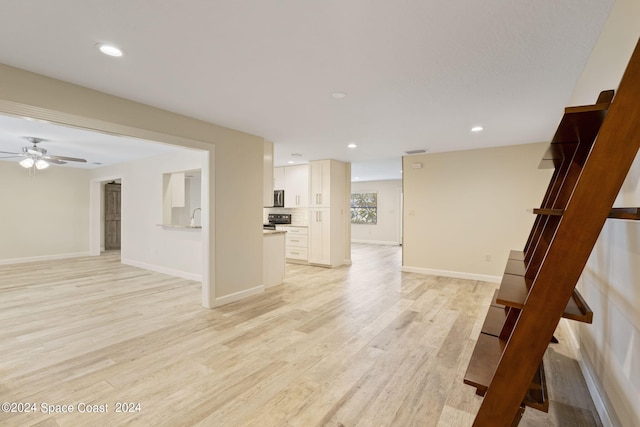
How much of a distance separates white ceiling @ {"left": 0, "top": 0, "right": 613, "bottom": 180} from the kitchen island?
2054 mm

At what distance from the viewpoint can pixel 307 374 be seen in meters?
2.22

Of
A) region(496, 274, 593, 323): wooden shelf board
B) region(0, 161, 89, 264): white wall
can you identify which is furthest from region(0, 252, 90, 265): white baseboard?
region(496, 274, 593, 323): wooden shelf board

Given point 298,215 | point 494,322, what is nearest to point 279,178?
point 298,215

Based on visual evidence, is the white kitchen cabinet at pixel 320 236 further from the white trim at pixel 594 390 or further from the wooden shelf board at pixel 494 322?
the wooden shelf board at pixel 494 322

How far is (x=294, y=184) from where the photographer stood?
6969 millimetres

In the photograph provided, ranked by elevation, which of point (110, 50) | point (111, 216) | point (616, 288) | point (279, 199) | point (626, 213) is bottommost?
point (616, 288)

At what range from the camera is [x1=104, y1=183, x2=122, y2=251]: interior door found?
28.3 ft

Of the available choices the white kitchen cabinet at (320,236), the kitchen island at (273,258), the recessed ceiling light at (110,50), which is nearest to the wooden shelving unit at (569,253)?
the recessed ceiling light at (110,50)

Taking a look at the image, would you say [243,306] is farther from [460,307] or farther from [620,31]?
[620,31]

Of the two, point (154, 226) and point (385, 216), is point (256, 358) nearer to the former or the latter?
point (154, 226)

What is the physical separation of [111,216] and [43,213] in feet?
5.37

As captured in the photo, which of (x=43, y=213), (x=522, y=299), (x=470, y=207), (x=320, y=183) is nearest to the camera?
(x=522, y=299)

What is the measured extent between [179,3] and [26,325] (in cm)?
380

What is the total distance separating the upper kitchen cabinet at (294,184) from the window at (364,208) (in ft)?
16.5
